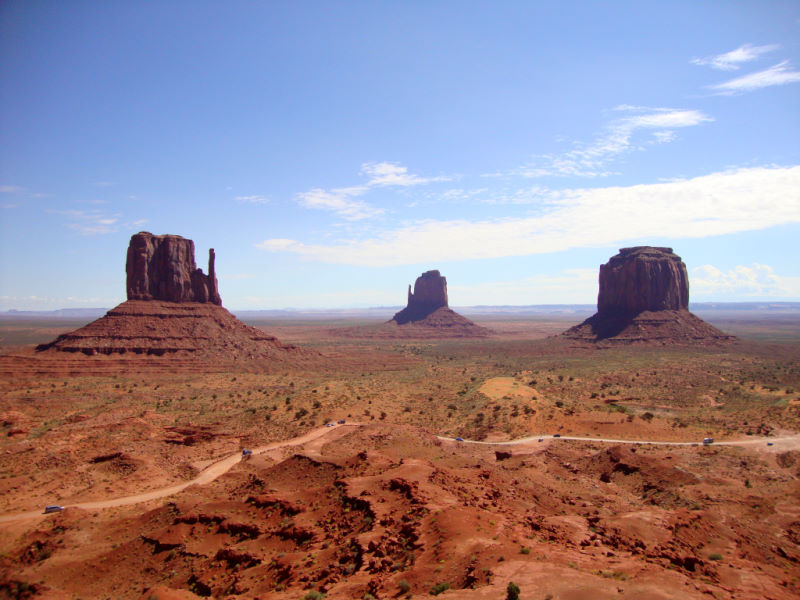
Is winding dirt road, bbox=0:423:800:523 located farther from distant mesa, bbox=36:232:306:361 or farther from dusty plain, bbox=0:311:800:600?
distant mesa, bbox=36:232:306:361

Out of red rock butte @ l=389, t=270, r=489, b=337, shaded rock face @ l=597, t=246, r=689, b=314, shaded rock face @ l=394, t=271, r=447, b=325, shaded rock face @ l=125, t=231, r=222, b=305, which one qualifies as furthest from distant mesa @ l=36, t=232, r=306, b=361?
shaded rock face @ l=394, t=271, r=447, b=325

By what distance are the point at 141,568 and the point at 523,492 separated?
778 inches

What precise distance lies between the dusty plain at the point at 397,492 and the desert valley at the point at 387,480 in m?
0.14

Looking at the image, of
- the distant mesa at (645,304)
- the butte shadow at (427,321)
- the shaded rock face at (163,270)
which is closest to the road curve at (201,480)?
the shaded rock face at (163,270)

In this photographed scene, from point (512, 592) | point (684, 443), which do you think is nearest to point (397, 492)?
point (512, 592)

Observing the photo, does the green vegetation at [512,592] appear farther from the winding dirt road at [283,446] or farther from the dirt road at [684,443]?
the dirt road at [684,443]

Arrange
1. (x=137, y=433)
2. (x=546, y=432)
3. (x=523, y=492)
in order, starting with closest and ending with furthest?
(x=523, y=492)
(x=137, y=433)
(x=546, y=432)

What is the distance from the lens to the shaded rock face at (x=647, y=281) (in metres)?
116

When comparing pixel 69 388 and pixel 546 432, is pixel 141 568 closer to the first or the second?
pixel 546 432

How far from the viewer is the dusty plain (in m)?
17.3

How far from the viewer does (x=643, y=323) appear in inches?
4434

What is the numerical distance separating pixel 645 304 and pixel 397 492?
11333 centimetres

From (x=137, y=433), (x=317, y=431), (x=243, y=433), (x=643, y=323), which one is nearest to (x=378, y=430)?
(x=317, y=431)

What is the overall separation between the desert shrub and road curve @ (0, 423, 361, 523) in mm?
21485
